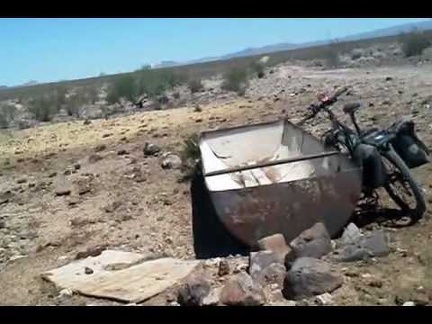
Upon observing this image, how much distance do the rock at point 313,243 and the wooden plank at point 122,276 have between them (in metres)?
1.00

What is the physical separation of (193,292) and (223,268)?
74 centimetres

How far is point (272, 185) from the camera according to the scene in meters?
6.02

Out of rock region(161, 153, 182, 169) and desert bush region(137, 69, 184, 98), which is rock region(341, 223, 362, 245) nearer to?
rock region(161, 153, 182, 169)

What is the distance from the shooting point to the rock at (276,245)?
5.68 m

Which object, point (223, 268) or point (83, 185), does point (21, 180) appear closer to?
point (83, 185)

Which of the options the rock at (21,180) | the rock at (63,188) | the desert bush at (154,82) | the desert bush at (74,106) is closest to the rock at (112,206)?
the rock at (63,188)

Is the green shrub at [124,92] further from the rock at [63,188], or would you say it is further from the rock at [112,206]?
the rock at [112,206]

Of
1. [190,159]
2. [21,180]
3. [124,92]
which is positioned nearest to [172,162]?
[190,159]

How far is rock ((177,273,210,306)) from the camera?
492 cm

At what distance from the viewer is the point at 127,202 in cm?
905

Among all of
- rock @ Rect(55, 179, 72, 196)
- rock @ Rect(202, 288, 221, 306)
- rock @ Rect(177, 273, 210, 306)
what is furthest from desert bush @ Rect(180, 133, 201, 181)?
rock @ Rect(202, 288, 221, 306)
